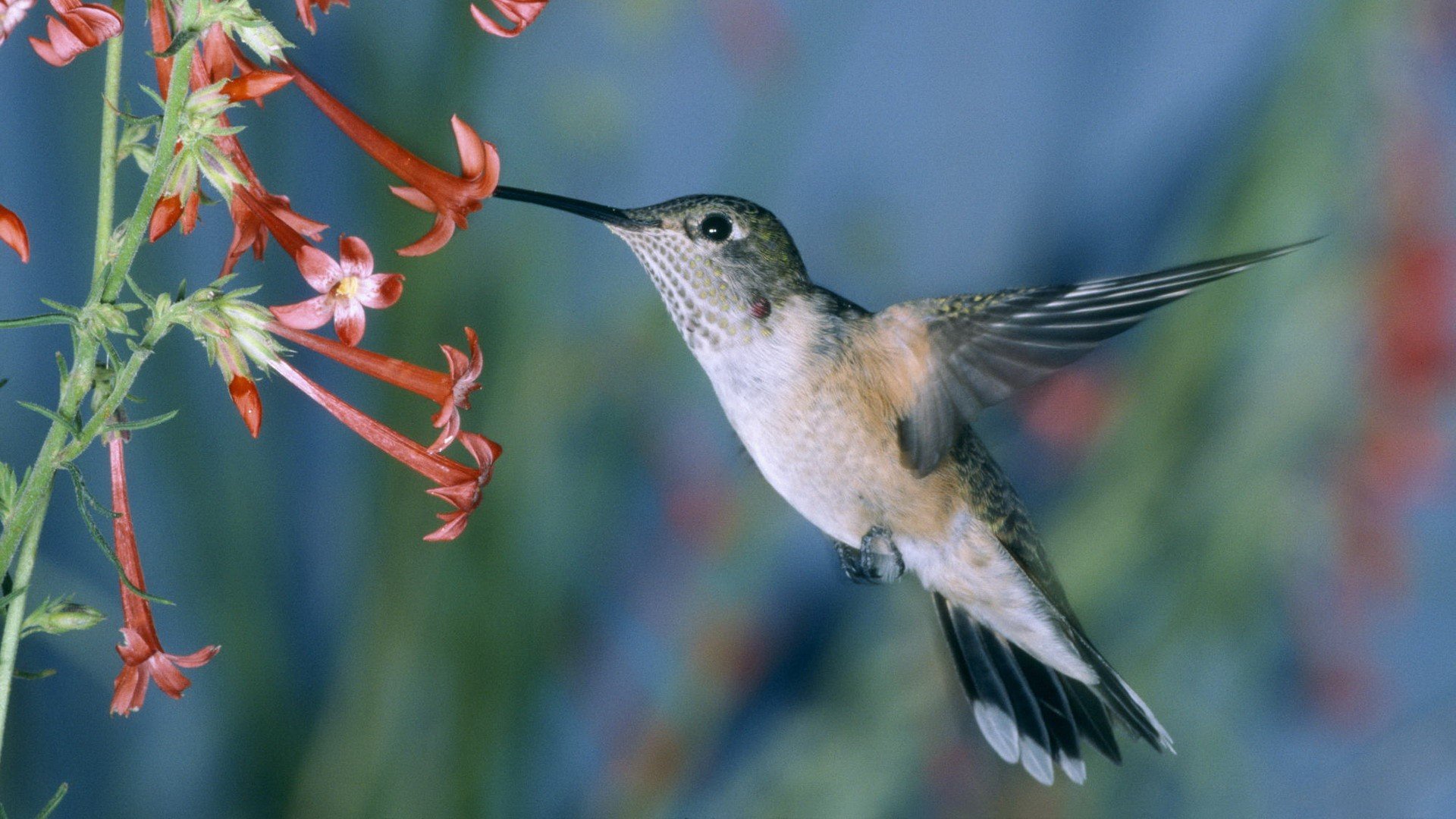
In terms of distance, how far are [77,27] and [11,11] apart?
0.03 meters

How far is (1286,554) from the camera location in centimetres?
156

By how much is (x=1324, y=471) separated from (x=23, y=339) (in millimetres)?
1484

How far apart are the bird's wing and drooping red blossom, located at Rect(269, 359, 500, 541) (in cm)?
29

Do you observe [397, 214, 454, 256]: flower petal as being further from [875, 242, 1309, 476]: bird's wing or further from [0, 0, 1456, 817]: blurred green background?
[0, 0, 1456, 817]: blurred green background

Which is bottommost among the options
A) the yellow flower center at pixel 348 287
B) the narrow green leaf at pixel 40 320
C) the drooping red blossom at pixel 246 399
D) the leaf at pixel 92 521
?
the leaf at pixel 92 521

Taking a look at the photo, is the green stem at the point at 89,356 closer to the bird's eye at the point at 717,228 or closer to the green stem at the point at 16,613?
the green stem at the point at 16,613

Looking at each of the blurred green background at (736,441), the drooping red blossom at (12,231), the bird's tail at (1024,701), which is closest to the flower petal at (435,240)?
the drooping red blossom at (12,231)

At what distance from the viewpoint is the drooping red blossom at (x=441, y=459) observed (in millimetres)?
440

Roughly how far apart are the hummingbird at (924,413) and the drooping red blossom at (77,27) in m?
0.18

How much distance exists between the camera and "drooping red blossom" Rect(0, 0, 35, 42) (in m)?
0.35

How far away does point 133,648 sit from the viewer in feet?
1.45

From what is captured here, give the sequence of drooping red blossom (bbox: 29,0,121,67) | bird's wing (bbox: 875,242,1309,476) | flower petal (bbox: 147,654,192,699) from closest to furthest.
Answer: drooping red blossom (bbox: 29,0,121,67) < flower petal (bbox: 147,654,192,699) < bird's wing (bbox: 875,242,1309,476)

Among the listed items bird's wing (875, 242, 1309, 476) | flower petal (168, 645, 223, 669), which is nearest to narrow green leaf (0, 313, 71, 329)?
flower petal (168, 645, 223, 669)

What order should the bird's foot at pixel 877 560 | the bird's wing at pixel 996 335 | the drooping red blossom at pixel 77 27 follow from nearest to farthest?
the drooping red blossom at pixel 77 27
the bird's wing at pixel 996 335
the bird's foot at pixel 877 560
